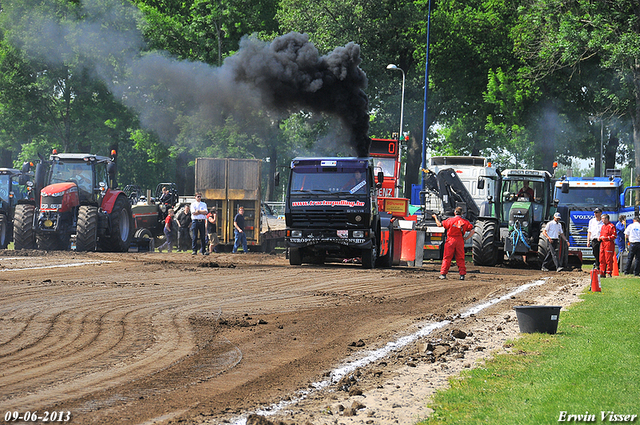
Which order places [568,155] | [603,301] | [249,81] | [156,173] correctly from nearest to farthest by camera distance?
[603,301] < [249,81] < [568,155] < [156,173]

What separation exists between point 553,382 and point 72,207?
20.2 m

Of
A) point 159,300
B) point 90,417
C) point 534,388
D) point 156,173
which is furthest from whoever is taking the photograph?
point 156,173

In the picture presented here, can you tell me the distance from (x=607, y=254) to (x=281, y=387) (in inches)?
689

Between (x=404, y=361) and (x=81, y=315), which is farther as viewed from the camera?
(x=81, y=315)

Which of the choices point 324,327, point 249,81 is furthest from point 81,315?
point 249,81

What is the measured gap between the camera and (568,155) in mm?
52312

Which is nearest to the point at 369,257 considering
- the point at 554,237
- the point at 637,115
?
the point at 554,237

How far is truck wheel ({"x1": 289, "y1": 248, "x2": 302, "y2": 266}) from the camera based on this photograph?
21281 millimetres

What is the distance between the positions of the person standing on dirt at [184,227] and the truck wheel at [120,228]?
6.73 ft

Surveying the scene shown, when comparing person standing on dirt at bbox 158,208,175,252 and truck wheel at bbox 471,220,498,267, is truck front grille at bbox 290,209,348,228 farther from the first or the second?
person standing on dirt at bbox 158,208,175,252

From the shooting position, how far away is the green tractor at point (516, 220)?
938 inches

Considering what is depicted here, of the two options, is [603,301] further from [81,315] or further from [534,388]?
[81,315]

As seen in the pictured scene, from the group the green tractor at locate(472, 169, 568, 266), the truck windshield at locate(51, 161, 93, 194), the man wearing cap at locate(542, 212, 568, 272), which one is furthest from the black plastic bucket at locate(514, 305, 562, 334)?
the truck windshield at locate(51, 161, 93, 194)

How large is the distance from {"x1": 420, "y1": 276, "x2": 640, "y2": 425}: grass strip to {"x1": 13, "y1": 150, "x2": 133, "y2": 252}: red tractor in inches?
690
